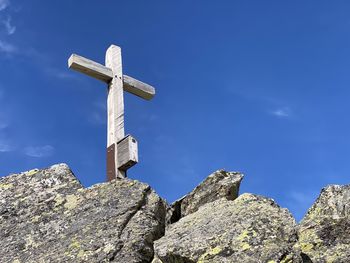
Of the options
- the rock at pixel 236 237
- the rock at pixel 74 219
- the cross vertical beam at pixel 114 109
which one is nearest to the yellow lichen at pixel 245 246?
the rock at pixel 236 237

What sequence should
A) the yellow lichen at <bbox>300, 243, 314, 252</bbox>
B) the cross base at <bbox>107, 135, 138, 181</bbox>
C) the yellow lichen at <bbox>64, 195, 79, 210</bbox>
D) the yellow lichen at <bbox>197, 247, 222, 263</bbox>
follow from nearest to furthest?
the yellow lichen at <bbox>197, 247, 222, 263</bbox> < the yellow lichen at <bbox>300, 243, 314, 252</bbox> < the yellow lichen at <bbox>64, 195, 79, 210</bbox> < the cross base at <bbox>107, 135, 138, 181</bbox>

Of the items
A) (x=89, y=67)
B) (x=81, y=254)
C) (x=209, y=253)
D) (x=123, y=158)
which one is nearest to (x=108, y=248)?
(x=81, y=254)

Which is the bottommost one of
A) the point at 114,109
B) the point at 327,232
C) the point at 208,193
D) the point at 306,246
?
the point at 306,246

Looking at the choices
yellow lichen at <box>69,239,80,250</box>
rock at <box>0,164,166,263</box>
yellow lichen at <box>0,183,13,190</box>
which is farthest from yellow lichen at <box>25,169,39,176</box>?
yellow lichen at <box>69,239,80,250</box>

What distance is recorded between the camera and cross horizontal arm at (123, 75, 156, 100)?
13.4 meters

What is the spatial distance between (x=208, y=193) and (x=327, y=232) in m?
2.42

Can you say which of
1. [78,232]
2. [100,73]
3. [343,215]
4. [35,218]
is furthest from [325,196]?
[100,73]

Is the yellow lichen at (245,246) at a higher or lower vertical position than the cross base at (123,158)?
lower

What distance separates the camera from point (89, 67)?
12875 millimetres

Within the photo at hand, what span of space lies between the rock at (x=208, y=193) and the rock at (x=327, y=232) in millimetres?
1463

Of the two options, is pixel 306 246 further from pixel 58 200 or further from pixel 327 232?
pixel 58 200

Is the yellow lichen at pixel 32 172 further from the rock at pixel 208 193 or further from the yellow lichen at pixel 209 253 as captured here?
the yellow lichen at pixel 209 253

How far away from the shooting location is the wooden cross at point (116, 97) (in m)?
11.6

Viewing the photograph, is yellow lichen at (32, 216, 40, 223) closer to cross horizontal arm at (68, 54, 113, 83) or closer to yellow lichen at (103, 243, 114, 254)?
yellow lichen at (103, 243, 114, 254)
